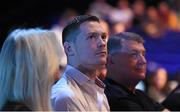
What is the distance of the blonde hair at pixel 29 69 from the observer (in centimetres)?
173

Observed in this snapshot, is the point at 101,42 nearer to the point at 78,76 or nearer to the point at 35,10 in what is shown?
the point at 78,76

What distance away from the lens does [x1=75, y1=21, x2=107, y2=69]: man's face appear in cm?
222

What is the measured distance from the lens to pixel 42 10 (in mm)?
7062

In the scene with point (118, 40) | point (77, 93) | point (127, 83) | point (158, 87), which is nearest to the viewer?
point (77, 93)

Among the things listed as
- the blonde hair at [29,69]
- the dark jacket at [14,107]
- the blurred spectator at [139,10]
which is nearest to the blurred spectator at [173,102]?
the blonde hair at [29,69]

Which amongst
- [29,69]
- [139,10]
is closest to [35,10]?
[139,10]

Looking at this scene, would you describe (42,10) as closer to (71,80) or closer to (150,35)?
(150,35)

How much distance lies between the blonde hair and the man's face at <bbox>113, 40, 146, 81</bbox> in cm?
99

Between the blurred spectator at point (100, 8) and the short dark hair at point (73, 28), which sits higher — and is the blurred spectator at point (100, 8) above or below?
above

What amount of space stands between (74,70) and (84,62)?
0.06 metres

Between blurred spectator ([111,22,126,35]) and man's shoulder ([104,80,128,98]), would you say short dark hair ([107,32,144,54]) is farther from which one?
blurred spectator ([111,22,126,35])

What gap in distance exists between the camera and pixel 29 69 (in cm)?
176

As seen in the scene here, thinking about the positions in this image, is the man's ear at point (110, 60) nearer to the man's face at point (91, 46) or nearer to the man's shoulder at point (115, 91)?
the man's shoulder at point (115, 91)

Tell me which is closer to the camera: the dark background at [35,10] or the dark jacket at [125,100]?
the dark jacket at [125,100]
